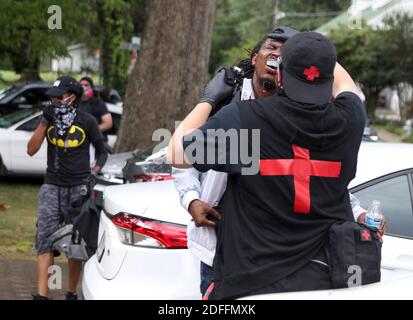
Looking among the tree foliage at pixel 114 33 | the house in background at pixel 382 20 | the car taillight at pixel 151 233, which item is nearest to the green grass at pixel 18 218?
the car taillight at pixel 151 233

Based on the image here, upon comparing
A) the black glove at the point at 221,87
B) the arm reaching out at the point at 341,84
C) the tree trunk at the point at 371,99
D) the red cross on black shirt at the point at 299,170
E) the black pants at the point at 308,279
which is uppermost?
the arm reaching out at the point at 341,84

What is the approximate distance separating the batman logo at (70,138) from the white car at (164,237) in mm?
1791

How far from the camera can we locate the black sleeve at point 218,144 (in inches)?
109

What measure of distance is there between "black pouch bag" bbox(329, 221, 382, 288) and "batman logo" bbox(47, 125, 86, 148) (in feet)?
11.9

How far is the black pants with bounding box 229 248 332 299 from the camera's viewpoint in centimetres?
282

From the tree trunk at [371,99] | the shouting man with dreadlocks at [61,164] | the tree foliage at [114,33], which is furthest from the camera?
the tree trunk at [371,99]

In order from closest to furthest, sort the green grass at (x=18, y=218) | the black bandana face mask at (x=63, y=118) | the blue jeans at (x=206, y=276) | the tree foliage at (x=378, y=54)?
1. the blue jeans at (x=206, y=276)
2. the black bandana face mask at (x=63, y=118)
3. the green grass at (x=18, y=218)
4. the tree foliage at (x=378, y=54)

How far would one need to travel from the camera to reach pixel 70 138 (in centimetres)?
612

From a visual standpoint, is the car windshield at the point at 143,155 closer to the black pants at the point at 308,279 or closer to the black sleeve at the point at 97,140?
the black sleeve at the point at 97,140

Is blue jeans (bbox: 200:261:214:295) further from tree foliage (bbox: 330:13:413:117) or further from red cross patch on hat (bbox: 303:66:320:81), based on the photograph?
tree foliage (bbox: 330:13:413:117)

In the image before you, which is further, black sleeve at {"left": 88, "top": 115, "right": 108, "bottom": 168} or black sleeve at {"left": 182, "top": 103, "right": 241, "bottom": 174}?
black sleeve at {"left": 88, "top": 115, "right": 108, "bottom": 168}

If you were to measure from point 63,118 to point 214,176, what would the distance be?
10.6 ft

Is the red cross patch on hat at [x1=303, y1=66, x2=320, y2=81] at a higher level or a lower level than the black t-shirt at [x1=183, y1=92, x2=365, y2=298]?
higher

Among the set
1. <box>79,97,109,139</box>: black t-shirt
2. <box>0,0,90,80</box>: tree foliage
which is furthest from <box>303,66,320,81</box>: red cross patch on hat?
<box>0,0,90,80</box>: tree foliage
